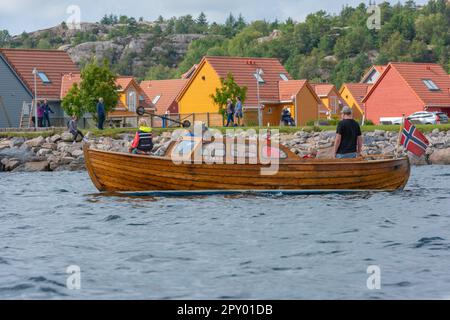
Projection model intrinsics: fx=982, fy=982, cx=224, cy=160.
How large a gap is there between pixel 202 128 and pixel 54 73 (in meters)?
43.6

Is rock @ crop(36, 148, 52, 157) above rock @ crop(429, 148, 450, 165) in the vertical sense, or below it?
above

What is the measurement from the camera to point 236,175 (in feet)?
74.9

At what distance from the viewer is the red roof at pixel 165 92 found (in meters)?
97.8

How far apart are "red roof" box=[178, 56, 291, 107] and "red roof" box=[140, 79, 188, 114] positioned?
83.0 feet

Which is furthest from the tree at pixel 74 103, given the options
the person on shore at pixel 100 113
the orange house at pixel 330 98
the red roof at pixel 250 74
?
the orange house at pixel 330 98

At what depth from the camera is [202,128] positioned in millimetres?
23469

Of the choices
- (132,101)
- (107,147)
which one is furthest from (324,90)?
(107,147)

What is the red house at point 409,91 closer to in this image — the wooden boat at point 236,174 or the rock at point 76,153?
the rock at point 76,153

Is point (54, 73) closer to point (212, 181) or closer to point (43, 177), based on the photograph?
point (43, 177)

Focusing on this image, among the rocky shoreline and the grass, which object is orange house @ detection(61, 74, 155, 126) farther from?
the rocky shoreline

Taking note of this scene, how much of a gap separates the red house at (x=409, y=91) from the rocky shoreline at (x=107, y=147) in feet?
86.5

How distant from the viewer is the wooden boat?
2273cm

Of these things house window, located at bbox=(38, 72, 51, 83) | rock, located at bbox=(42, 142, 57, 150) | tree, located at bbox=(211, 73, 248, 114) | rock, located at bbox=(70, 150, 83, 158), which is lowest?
rock, located at bbox=(70, 150, 83, 158)

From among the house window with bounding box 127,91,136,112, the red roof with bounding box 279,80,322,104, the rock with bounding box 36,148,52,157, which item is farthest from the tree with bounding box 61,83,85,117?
the house window with bounding box 127,91,136,112
